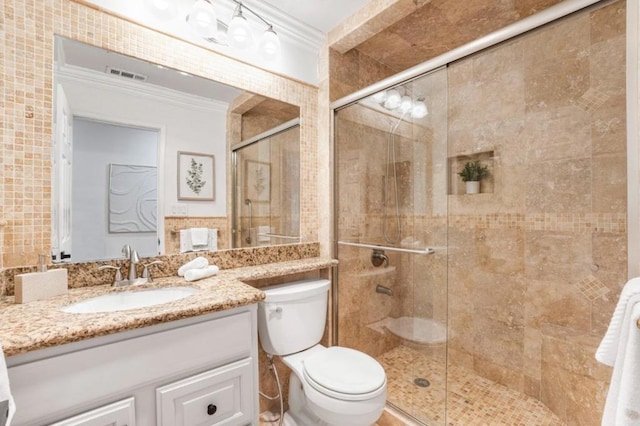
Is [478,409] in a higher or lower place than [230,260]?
lower

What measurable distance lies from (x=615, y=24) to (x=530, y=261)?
1283 millimetres

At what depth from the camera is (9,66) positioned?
3.58ft

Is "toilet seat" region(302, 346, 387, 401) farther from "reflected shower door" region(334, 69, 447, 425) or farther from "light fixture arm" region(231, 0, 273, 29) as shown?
"light fixture arm" region(231, 0, 273, 29)

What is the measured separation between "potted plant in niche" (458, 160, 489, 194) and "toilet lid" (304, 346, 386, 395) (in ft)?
4.52

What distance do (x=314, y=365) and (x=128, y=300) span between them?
2.82 feet

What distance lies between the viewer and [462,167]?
84.0 inches

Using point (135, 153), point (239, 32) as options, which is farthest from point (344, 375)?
point (239, 32)

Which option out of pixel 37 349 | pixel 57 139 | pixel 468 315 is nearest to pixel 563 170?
pixel 468 315

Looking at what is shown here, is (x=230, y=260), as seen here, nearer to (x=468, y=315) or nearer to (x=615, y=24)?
(x=468, y=315)

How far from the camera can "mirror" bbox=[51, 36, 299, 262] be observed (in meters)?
1.23

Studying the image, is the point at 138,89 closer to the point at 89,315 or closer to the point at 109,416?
the point at 89,315

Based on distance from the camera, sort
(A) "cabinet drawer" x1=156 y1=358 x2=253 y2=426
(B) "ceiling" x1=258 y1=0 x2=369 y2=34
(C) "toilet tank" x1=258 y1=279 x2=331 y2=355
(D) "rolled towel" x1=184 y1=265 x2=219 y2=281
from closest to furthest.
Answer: (A) "cabinet drawer" x1=156 y1=358 x2=253 y2=426 < (D) "rolled towel" x1=184 y1=265 x2=219 y2=281 < (C) "toilet tank" x1=258 y1=279 x2=331 y2=355 < (B) "ceiling" x1=258 y1=0 x2=369 y2=34

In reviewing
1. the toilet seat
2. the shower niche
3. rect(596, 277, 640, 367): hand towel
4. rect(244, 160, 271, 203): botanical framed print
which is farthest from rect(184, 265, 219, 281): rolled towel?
the shower niche

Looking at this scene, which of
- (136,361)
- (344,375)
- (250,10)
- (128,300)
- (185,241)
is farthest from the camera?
(250,10)
